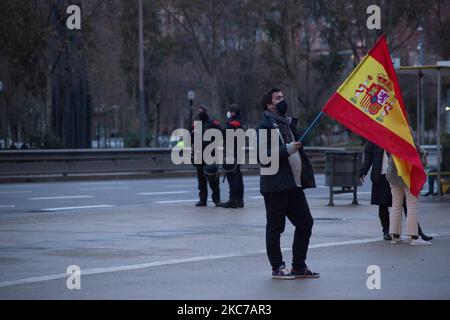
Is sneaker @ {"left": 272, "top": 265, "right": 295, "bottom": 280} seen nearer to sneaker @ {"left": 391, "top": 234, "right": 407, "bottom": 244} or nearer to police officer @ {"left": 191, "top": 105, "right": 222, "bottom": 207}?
sneaker @ {"left": 391, "top": 234, "right": 407, "bottom": 244}

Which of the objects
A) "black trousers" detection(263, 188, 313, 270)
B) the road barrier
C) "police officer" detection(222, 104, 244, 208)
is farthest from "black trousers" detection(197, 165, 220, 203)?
the road barrier

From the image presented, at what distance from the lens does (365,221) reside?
16.8 metres

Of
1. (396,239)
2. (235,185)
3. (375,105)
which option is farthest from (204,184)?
(375,105)

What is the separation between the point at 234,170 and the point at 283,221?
9.03 meters

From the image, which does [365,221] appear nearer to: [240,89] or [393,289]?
[393,289]

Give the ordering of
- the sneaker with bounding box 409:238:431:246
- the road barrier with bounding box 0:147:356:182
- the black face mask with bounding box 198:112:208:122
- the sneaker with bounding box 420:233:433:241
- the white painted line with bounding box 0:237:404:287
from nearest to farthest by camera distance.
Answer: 1. the white painted line with bounding box 0:237:404:287
2. the sneaker with bounding box 409:238:431:246
3. the sneaker with bounding box 420:233:433:241
4. the black face mask with bounding box 198:112:208:122
5. the road barrier with bounding box 0:147:356:182

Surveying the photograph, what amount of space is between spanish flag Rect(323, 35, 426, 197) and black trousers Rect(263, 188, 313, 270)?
1036 millimetres

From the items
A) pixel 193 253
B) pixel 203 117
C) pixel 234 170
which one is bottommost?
pixel 193 253

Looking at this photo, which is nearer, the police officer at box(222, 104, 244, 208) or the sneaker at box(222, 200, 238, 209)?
the police officer at box(222, 104, 244, 208)

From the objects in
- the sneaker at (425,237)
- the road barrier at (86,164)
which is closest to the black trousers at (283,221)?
the sneaker at (425,237)

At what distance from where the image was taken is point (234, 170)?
1936 cm

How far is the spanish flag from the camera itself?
10.9 metres

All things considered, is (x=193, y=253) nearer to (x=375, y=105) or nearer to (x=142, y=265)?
(x=142, y=265)
